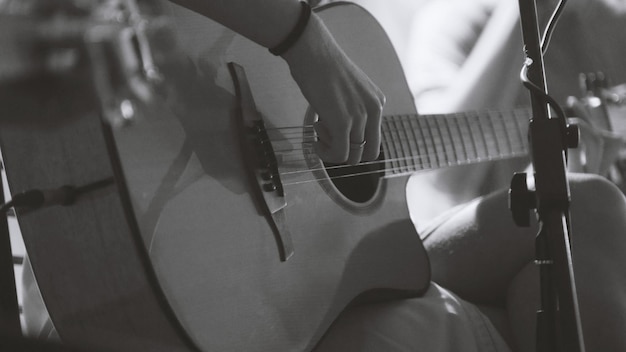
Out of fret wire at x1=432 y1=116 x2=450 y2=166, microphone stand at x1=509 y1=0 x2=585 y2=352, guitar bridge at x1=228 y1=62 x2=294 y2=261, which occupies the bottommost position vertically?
fret wire at x1=432 y1=116 x2=450 y2=166

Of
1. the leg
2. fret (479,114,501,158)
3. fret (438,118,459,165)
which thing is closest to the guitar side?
the leg

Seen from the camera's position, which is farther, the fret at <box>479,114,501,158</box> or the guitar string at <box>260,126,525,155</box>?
the fret at <box>479,114,501,158</box>

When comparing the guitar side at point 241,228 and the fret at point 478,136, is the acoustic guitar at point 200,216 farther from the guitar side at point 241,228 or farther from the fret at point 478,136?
the fret at point 478,136

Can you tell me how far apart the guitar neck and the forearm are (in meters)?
0.30

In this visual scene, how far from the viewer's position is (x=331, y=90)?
2.60 feet

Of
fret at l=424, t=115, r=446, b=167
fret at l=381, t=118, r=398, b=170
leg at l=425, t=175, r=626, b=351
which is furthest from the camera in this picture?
fret at l=424, t=115, r=446, b=167

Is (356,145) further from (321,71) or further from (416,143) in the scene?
(416,143)

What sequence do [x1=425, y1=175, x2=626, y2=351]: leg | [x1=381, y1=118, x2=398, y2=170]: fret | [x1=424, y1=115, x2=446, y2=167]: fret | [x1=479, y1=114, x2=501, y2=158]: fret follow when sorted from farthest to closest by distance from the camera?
[x1=479, y1=114, x2=501, y2=158]: fret
[x1=424, y1=115, x2=446, y2=167]: fret
[x1=381, y1=118, x2=398, y2=170]: fret
[x1=425, y1=175, x2=626, y2=351]: leg

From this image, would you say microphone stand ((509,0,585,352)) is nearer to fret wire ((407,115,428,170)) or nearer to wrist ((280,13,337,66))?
wrist ((280,13,337,66))

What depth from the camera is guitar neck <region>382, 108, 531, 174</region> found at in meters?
1.05

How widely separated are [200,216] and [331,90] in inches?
8.3

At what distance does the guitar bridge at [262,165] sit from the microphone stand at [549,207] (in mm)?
271

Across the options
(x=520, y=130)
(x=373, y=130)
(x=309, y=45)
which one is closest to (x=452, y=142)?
(x=520, y=130)

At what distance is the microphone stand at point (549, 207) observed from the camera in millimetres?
559
